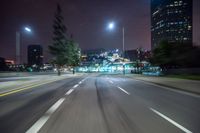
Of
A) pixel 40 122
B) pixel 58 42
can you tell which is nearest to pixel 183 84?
pixel 40 122

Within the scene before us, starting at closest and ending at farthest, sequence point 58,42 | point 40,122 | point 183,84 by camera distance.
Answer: point 40,122, point 183,84, point 58,42

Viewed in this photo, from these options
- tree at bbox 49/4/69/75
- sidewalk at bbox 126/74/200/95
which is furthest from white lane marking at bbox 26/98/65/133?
tree at bbox 49/4/69/75

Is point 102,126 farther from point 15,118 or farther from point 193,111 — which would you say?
point 193,111

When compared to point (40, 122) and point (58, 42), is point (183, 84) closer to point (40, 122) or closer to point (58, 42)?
point (40, 122)

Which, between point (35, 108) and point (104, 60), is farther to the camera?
point (104, 60)

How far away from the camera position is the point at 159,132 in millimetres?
6832

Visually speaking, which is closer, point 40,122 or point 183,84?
point 40,122

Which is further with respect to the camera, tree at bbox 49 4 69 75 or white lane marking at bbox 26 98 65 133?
tree at bbox 49 4 69 75

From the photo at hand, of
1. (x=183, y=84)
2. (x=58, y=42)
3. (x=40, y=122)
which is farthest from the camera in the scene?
(x=58, y=42)

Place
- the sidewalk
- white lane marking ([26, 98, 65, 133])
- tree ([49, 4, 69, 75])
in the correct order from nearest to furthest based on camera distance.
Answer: white lane marking ([26, 98, 65, 133]) < the sidewalk < tree ([49, 4, 69, 75])

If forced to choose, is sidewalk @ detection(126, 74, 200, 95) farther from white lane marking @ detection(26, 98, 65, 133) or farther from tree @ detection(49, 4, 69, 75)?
tree @ detection(49, 4, 69, 75)

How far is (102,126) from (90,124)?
0.46 m

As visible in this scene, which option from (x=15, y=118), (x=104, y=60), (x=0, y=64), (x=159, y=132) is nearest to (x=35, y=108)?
(x=15, y=118)

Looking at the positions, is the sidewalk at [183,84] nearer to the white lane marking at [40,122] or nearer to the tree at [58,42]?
the white lane marking at [40,122]
